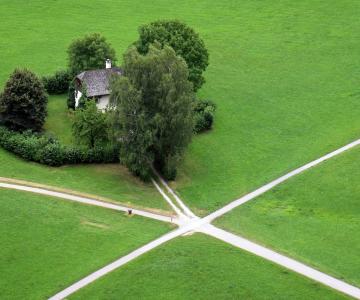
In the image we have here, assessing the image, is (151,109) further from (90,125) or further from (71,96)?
(71,96)

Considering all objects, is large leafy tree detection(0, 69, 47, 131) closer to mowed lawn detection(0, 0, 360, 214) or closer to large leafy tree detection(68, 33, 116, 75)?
large leafy tree detection(68, 33, 116, 75)

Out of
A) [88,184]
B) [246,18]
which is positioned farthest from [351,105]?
[88,184]

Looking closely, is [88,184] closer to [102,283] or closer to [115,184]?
[115,184]

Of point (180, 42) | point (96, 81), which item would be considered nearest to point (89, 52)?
point (96, 81)

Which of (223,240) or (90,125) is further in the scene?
(90,125)

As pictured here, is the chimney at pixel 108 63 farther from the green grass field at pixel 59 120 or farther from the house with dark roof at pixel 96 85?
the green grass field at pixel 59 120
